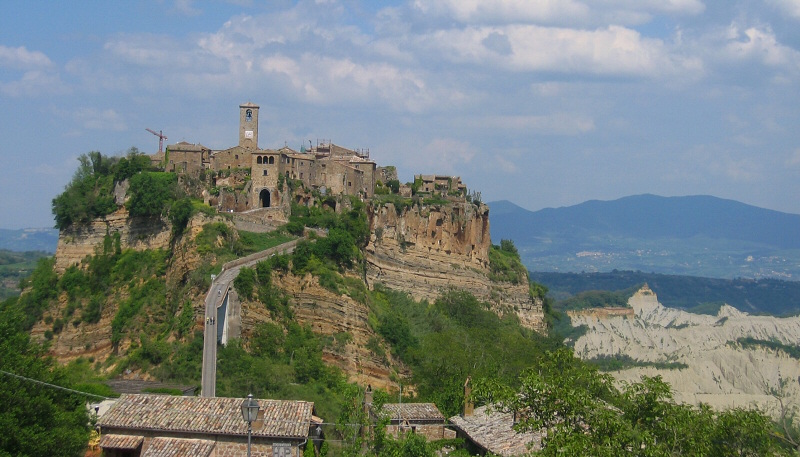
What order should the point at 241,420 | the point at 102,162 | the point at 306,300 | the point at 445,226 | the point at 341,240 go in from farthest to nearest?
the point at 445,226, the point at 102,162, the point at 341,240, the point at 306,300, the point at 241,420

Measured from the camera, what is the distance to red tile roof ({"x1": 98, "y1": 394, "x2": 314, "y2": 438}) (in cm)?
2958

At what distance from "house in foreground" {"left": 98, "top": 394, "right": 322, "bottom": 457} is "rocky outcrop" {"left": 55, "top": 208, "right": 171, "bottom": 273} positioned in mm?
31879

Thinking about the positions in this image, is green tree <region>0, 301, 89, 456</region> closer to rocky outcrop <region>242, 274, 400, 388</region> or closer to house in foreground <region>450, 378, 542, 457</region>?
house in foreground <region>450, 378, 542, 457</region>

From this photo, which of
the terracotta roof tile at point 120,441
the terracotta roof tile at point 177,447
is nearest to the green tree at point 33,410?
the terracotta roof tile at point 120,441

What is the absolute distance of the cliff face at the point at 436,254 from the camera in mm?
70375

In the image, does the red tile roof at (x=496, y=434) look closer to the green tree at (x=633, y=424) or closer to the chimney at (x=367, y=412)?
the green tree at (x=633, y=424)

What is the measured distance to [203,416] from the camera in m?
30.3

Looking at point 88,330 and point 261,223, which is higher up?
point 261,223

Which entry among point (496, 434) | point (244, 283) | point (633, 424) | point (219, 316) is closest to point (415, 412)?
point (496, 434)

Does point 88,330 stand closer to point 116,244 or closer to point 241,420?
point 116,244

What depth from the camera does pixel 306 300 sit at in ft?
187

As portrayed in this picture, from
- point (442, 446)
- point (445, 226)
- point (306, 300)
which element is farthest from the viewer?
point (445, 226)

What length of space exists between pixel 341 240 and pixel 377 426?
29668 millimetres

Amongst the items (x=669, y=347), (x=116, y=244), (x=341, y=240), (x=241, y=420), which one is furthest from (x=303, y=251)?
(x=669, y=347)
